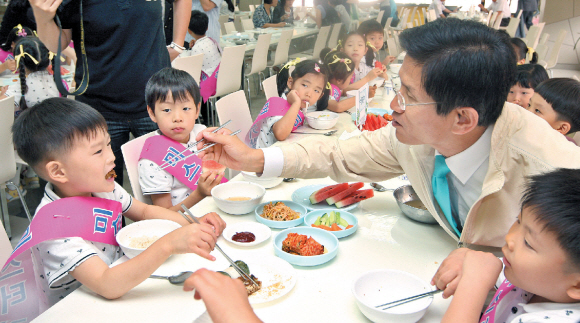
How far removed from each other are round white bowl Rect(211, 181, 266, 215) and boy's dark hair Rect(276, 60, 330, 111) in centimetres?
136

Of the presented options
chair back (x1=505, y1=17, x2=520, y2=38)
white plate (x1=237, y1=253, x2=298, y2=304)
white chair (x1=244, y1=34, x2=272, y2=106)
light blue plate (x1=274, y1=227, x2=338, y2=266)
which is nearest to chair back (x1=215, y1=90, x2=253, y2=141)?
light blue plate (x1=274, y1=227, x2=338, y2=266)

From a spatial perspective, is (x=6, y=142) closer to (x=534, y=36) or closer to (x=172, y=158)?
(x=172, y=158)

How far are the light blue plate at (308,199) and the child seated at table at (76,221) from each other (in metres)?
0.39

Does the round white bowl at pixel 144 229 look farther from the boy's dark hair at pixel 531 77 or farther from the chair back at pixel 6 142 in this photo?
the boy's dark hair at pixel 531 77

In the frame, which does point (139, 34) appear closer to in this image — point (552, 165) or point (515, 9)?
point (552, 165)

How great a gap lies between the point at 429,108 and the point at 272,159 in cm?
61

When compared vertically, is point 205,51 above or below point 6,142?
above

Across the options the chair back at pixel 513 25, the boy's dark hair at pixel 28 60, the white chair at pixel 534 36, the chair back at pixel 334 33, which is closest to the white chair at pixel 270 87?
the boy's dark hair at pixel 28 60

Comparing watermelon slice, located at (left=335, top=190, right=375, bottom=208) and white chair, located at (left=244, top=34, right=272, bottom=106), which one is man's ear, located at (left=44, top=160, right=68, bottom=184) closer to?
watermelon slice, located at (left=335, top=190, right=375, bottom=208)

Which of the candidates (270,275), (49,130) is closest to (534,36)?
(270,275)

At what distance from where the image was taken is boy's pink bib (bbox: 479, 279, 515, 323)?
0.95 m

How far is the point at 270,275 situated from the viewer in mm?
1144

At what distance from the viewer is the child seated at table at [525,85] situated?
9.37 feet

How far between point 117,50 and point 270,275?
149 centimetres
